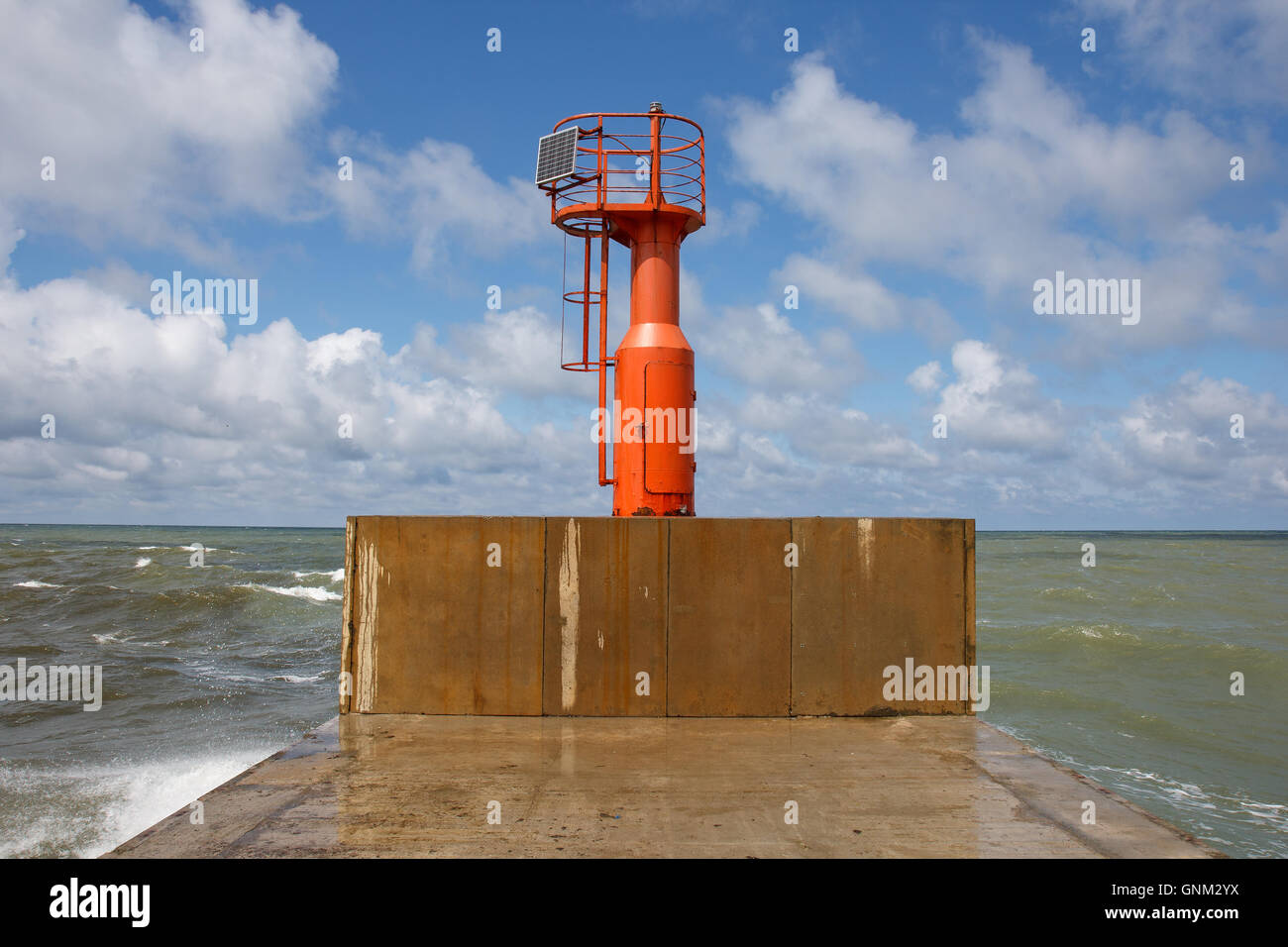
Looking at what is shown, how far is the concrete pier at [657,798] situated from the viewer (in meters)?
4.02

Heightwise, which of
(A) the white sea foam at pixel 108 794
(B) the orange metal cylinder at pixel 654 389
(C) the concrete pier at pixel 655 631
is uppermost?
(B) the orange metal cylinder at pixel 654 389

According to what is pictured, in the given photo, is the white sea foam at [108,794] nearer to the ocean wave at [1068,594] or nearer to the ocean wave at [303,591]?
the ocean wave at [303,591]

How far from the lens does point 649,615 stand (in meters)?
6.83

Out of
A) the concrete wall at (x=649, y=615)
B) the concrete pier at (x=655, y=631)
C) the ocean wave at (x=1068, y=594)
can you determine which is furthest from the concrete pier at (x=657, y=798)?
the ocean wave at (x=1068, y=594)

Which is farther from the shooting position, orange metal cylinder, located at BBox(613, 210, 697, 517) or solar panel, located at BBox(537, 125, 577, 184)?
solar panel, located at BBox(537, 125, 577, 184)

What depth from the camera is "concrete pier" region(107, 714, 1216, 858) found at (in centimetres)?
402

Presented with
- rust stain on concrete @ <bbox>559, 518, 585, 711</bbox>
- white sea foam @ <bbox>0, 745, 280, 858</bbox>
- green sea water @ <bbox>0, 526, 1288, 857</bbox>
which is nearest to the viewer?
rust stain on concrete @ <bbox>559, 518, 585, 711</bbox>

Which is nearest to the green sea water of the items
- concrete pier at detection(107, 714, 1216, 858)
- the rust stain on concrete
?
concrete pier at detection(107, 714, 1216, 858)

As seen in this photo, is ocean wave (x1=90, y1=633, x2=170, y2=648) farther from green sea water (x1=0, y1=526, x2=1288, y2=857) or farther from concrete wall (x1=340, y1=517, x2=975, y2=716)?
concrete wall (x1=340, y1=517, x2=975, y2=716)

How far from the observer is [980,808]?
15.1 ft

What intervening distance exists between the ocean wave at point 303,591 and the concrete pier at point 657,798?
69.9 ft

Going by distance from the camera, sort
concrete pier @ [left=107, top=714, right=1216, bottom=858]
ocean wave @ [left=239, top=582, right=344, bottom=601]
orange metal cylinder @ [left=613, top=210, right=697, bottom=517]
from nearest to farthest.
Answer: concrete pier @ [left=107, top=714, right=1216, bottom=858] → orange metal cylinder @ [left=613, top=210, right=697, bottom=517] → ocean wave @ [left=239, top=582, right=344, bottom=601]

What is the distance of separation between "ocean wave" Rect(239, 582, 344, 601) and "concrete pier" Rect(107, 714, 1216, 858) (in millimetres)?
21312

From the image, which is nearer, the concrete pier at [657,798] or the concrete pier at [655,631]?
the concrete pier at [657,798]
